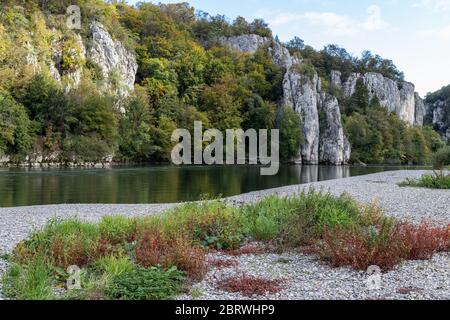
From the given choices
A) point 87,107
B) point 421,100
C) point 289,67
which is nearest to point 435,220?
point 87,107

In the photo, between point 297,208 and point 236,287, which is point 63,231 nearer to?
point 236,287

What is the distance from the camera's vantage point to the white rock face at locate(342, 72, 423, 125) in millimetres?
141000

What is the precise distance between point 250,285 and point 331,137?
320 ft

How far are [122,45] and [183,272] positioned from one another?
84.2 meters

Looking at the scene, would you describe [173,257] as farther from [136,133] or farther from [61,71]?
[61,71]

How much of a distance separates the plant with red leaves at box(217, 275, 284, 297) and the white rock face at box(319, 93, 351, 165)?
94.1 m

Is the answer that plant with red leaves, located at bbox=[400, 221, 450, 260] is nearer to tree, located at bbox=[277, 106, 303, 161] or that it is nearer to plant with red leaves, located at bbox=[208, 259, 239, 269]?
plant with red leaves, located at bbox=[208, 259, 239, 269]

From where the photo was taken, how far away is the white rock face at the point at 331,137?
3957 inches

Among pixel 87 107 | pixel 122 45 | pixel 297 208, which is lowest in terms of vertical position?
pixel 297 208

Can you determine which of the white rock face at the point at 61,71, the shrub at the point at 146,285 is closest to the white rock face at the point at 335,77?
the white rock face at the point at 61,71

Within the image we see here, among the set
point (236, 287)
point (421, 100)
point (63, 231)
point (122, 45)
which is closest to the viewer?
point (236, 287)

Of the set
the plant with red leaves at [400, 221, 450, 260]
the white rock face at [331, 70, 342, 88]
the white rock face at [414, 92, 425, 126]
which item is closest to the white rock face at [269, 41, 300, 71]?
the white rock face at [331, 70, 342, 88]

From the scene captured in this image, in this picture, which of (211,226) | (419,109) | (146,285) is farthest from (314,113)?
(146,285)

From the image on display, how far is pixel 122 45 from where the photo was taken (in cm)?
8625
